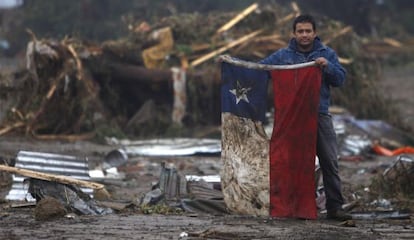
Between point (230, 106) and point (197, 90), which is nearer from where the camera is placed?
point (230, 106)

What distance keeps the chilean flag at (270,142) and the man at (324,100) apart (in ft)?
0.44

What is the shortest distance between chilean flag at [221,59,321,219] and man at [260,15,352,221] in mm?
135

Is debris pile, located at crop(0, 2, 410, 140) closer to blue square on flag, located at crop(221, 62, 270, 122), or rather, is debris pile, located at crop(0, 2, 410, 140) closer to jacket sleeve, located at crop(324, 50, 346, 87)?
blue square on flag, located at crop(221, 62, 270, 122)

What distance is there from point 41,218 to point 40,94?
8022mm

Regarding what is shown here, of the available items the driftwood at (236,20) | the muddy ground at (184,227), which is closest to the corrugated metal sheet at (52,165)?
the muddy ground at (184,227)

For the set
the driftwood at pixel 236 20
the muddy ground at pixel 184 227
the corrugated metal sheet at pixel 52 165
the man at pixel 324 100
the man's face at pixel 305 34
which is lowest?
the muddy ground at pixel 184 227

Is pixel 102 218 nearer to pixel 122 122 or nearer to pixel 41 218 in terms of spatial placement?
pixel 41 218

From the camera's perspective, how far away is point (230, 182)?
25.9 feet

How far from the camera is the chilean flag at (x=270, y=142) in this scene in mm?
7625

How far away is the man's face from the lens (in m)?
7.75

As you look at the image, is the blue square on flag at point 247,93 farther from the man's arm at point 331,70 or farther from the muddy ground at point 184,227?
the muddy ground at point 184,227

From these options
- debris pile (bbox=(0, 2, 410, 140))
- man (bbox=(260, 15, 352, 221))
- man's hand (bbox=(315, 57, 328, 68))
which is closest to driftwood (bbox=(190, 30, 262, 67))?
debris pile (bbox=(0, 2, 410, 140))

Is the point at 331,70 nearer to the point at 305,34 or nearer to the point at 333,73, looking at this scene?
the point at 333,73

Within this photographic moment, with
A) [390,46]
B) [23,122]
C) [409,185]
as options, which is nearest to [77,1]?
[390,46]
